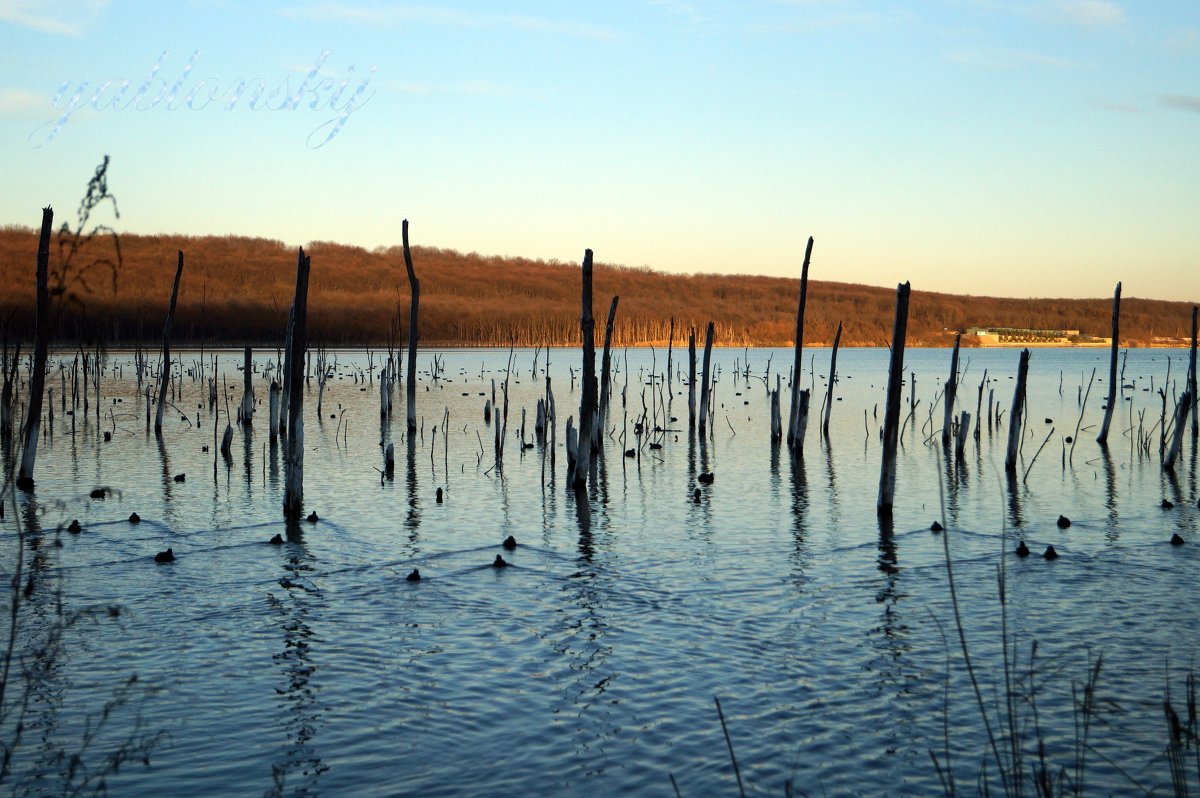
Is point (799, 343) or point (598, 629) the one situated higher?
point (799, 343)

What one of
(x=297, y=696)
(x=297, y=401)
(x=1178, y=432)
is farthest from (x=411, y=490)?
(x=1178, y=432)

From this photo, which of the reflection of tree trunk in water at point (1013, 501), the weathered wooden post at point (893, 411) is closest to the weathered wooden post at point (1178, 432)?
the reflection of tree trunk in water at point (1013, 501)

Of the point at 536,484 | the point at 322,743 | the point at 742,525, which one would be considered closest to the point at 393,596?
the point at 322,743

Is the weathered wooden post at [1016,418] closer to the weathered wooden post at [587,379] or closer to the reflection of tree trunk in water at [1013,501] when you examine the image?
the reflection of tree trunk in water at [1013,501]

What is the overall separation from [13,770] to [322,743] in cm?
187

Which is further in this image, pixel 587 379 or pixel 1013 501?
pixel 1013 501

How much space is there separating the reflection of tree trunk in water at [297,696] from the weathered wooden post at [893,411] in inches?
320

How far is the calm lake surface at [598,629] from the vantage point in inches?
295

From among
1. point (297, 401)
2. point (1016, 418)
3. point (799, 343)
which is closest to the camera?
point (297, 401)

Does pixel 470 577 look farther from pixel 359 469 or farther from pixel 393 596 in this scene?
pixel 359 469

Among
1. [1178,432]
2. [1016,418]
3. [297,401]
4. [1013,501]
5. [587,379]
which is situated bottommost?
[1013,501]

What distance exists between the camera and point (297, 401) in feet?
51.1

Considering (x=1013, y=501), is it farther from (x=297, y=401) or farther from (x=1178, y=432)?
(x=297, y=401)

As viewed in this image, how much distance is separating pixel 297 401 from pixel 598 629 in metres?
6.61
